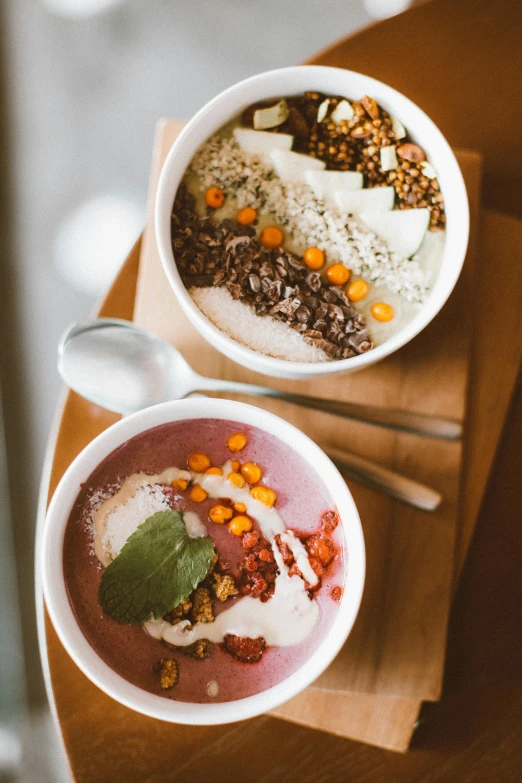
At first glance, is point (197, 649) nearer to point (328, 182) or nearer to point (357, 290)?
point (357, 290)

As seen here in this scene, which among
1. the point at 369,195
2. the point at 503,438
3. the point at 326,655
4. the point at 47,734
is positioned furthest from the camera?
the point at 47,734

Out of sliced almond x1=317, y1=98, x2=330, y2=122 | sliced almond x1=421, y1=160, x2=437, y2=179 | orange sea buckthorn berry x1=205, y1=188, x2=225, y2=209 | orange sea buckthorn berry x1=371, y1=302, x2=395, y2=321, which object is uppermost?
sliced almond x1=317, y1=98, x2=330, y2=122

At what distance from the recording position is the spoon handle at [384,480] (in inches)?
37.1

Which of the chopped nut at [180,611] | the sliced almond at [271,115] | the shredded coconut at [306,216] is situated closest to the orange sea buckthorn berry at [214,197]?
the shredded coconut at [306,216]

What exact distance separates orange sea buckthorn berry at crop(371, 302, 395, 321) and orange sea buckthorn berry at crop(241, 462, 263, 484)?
0.88 feet

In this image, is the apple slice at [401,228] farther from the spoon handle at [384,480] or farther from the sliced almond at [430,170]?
Result: the spoon handle at [384,480]

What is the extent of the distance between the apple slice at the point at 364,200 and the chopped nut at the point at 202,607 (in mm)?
566

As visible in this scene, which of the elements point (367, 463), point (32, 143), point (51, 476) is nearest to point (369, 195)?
point (367, 463)

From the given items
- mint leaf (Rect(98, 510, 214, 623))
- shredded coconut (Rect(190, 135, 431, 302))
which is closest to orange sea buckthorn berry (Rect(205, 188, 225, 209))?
shredded coconut (Rect(190, 135, 431, 302))

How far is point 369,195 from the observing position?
3.07ft

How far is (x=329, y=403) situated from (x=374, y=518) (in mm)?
183

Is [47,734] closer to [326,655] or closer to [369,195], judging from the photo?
[326,655]

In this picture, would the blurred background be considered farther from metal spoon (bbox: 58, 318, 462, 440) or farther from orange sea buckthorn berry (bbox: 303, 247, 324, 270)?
orange sea buckthorn berry (bbox: 303, 247, 324, 270)

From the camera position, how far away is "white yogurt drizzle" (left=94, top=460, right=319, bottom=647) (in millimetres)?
878
